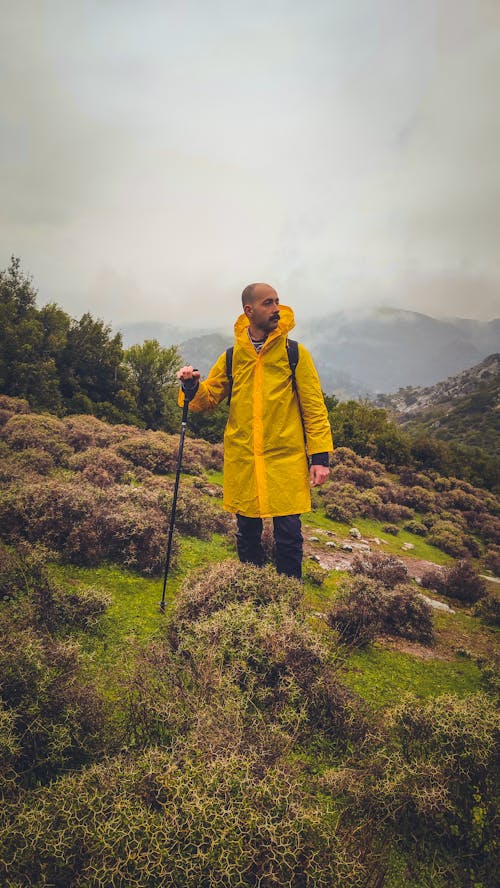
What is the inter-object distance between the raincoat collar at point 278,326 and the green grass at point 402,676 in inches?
129

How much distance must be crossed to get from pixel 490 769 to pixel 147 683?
1959mm

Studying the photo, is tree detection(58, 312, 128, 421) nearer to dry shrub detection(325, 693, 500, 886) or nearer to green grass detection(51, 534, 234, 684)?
green grass detection(51, 534, 234, 684)

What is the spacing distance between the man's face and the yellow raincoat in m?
0.10

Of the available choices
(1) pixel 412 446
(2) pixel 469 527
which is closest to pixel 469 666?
(2) pixel 469 527

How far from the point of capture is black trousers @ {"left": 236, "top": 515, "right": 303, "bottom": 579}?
4008mm

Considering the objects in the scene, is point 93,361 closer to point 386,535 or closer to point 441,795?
point 386,535

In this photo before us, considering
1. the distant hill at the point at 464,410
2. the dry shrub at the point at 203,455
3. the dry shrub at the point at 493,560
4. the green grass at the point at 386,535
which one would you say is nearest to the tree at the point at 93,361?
the dry shrub at the point at 203,455

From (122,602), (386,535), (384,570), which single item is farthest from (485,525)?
(122,602)

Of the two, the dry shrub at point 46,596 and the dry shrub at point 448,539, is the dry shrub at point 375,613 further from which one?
the dry shrub at point 448,539

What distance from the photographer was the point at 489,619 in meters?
6.07

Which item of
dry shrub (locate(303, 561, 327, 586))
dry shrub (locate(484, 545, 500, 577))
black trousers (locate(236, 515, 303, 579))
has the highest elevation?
black trousers (locate(236, 515, 303, 579))

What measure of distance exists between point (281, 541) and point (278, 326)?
7.17 feet

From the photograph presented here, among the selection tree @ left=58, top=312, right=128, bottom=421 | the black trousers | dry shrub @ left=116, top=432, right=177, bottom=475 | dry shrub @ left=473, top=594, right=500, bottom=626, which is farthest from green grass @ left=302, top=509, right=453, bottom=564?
tree @ left=58, top=312, right=128, bottom=421

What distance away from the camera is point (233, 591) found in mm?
3490
